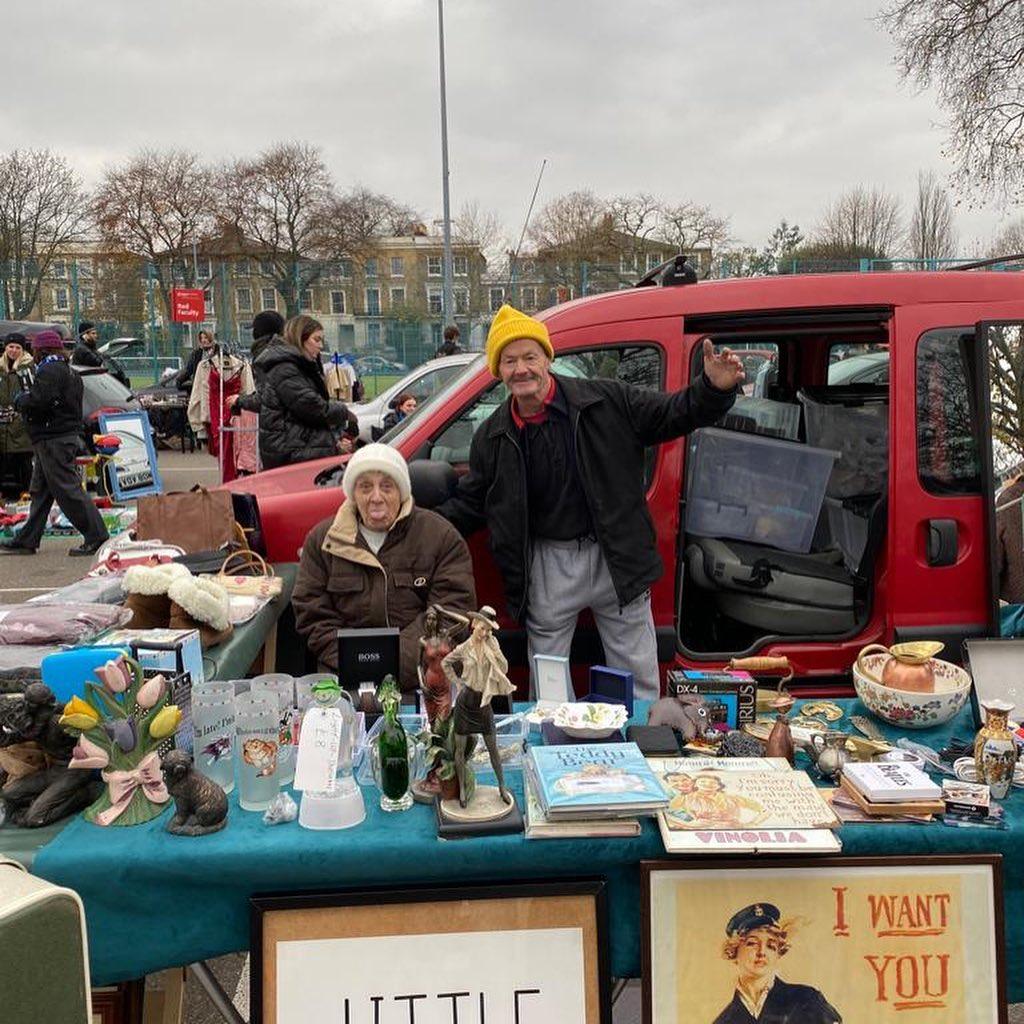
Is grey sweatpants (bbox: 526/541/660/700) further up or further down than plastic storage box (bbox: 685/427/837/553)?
further down

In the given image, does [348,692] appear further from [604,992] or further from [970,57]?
[970,57]

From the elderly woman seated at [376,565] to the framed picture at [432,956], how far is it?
1341 millimetres

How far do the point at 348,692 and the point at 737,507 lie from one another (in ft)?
6.92

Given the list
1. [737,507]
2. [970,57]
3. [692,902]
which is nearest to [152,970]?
[692,902]

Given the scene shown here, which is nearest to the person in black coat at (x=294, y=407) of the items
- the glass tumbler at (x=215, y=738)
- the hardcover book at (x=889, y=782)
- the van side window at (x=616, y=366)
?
the van side window at (x=616, y=366)

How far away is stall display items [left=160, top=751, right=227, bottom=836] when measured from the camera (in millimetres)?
1812

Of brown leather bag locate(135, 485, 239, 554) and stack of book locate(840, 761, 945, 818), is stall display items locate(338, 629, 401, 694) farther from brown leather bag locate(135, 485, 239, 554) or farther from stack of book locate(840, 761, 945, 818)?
brown leather bag locate(135, 485, 239, 554)

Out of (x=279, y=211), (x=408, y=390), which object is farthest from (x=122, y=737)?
(x=279, y=211)

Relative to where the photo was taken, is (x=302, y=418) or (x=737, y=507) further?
(x=302, y=418)

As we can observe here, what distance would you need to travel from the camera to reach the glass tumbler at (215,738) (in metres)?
2.03

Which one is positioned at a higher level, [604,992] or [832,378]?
[832,378]

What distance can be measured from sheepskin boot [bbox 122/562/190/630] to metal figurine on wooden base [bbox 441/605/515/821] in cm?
147

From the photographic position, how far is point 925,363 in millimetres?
3510

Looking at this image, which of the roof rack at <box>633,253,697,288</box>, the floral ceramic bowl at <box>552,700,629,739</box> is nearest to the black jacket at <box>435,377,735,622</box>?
the roof rack at <box>633,253,697,288</box>
